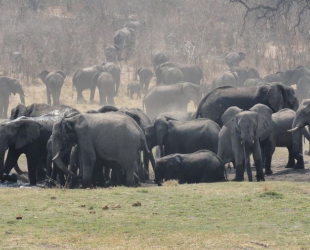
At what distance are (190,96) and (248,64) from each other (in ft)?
60.9

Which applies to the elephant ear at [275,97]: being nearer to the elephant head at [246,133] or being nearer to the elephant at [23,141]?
the elephant head at [246,133]

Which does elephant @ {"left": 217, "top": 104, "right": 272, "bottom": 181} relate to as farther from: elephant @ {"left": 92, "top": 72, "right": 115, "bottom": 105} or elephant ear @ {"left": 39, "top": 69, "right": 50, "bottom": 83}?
elephant ear @ {"left": 39, "top": 69, "right": 50, "bottom": 83}

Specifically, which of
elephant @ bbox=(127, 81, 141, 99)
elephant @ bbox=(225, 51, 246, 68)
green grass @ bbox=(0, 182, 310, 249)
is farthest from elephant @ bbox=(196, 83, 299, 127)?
elephant @ bbox=(225, 51, 246, 68)

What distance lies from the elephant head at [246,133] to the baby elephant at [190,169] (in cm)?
41

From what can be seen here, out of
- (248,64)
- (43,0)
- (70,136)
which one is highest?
(43,0)

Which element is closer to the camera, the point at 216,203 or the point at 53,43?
the point at 216,203

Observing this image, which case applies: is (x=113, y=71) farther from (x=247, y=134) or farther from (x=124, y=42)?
(x=247, y=134)

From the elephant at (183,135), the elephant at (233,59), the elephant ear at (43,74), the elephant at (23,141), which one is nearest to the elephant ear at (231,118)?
the elephant at (183,135)

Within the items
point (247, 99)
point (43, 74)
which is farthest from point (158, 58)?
point (247, 99)

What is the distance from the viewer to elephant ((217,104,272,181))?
1886cm

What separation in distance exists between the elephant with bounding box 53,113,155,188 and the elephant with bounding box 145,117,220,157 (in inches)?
133

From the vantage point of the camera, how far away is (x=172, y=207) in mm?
14883

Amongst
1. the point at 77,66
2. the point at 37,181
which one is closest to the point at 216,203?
the point at 37,181

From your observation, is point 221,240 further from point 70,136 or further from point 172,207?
point 70,136
